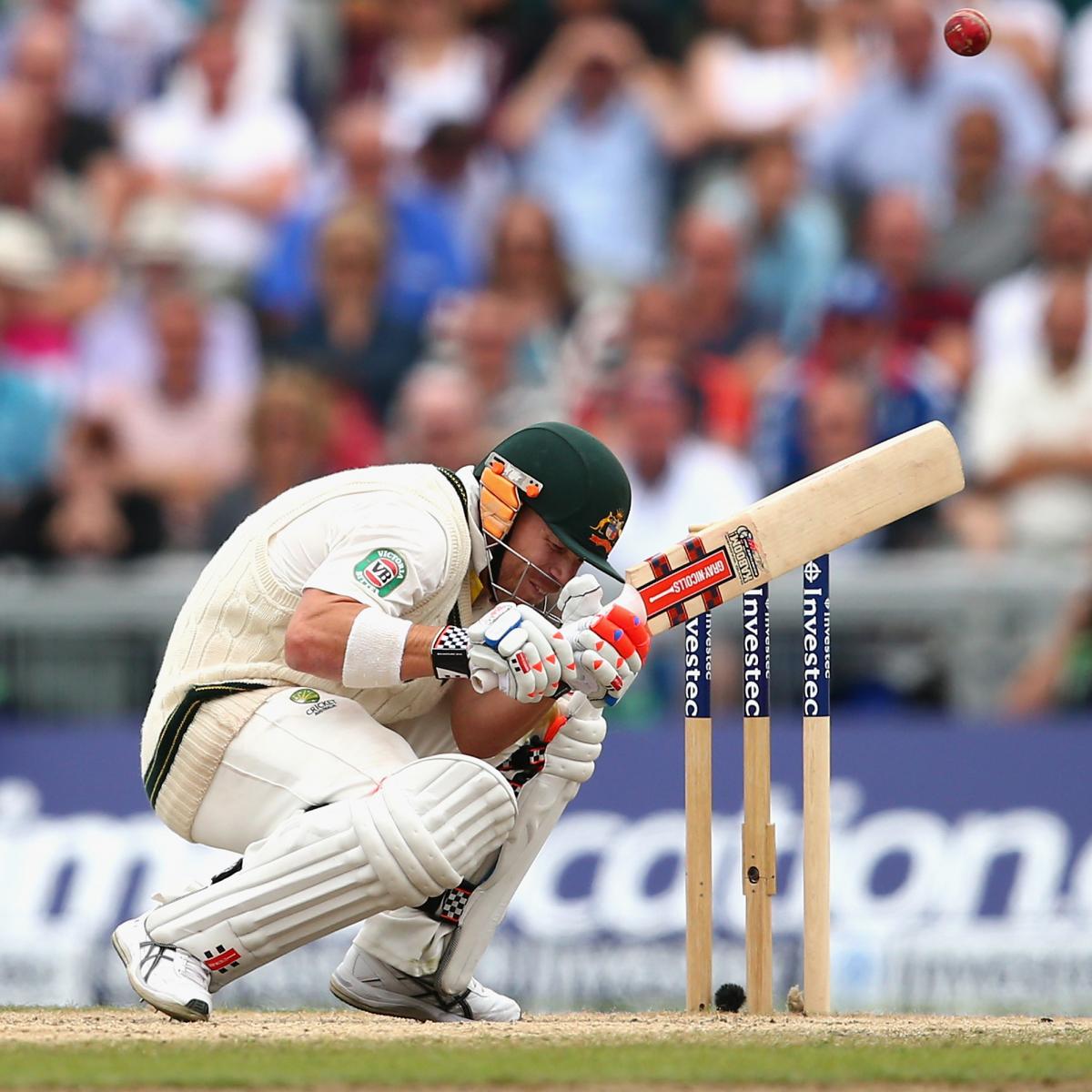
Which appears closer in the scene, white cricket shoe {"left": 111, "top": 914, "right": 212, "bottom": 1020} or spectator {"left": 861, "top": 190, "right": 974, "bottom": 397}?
white cricket shoe {"left": 111, "top": 914, "right": 212, "bottom": 1020}

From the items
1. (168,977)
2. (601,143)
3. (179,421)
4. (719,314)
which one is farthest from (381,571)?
(601,143)

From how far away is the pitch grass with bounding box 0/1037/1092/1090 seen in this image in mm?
3605

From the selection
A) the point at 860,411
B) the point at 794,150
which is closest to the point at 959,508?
the point at 860,411

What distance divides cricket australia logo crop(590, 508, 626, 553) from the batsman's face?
0.07 m

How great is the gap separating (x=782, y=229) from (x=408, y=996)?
5.42 metres

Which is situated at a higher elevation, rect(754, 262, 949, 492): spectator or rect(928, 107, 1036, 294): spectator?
rect(928, 107, 1036, 294): spectator

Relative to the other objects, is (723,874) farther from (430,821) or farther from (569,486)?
(430,821)

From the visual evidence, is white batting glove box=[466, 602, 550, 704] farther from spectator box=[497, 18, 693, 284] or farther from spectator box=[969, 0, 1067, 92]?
spectator box=[969, 0, 1067, 92]

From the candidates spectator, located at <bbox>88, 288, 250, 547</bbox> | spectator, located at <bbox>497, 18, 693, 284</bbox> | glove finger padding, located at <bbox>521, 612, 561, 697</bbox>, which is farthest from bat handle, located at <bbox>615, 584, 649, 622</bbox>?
spectator, located at <bbox>497, 18, 693, 284</bbox>

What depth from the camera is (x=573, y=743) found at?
482 centimetres

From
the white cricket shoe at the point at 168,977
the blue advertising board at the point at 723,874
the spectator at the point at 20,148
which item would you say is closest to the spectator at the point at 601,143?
the spectator at the point at 20,148

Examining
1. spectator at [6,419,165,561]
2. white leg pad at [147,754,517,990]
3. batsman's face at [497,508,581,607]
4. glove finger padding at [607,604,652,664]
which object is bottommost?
white leg pad at [147,754,517,990]

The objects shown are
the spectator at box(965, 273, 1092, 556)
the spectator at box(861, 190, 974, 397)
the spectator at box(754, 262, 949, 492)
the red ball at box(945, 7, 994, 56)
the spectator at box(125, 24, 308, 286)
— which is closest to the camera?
the red ball at box(945, 7, 994, 56)

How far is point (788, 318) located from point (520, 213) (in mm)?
1305
